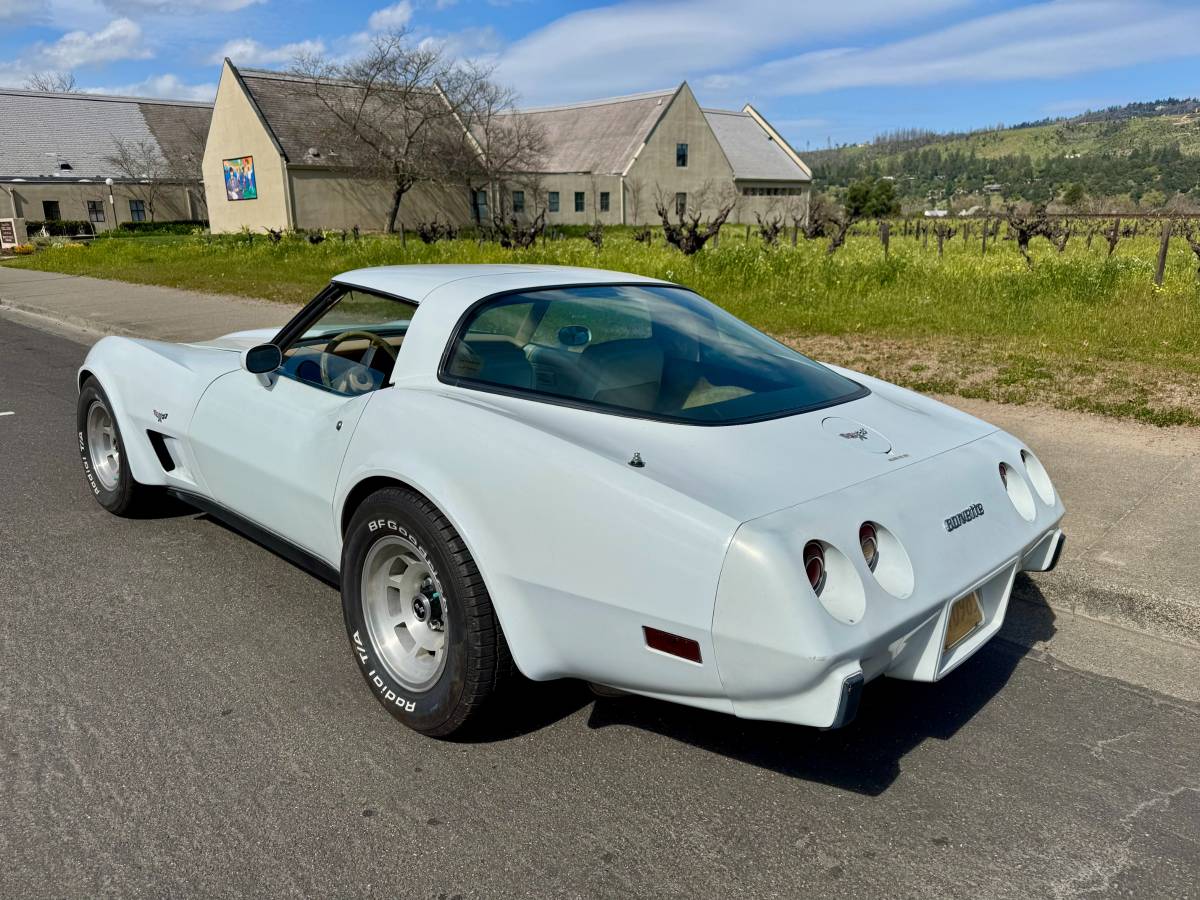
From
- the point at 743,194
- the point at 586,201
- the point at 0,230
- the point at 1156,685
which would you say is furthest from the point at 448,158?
the point at 1156,685

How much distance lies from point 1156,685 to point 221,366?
3.89 meters

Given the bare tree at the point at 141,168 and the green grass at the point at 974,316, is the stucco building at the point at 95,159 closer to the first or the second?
the bare tree at the point at 141,168

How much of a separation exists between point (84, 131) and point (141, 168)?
4572mm

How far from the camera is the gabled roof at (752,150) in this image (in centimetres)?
6569

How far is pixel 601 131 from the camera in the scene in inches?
2327

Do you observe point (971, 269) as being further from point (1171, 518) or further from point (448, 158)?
point (448, 158)

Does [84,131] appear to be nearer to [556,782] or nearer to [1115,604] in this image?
[556,782]

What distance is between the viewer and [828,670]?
7.11 feet

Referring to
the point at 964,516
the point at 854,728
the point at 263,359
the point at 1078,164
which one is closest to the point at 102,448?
the point at 263,359

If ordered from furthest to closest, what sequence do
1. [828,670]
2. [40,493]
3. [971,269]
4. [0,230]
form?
1. [0,230]
2. [971,269]
3. [40,493]
4. [828,670]

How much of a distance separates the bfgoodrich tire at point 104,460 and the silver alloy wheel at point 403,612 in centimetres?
226

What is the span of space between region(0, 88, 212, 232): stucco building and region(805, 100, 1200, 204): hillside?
268ft

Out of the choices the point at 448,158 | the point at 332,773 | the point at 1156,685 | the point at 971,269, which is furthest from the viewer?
the point at 448,158

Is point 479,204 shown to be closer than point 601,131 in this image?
Yes
